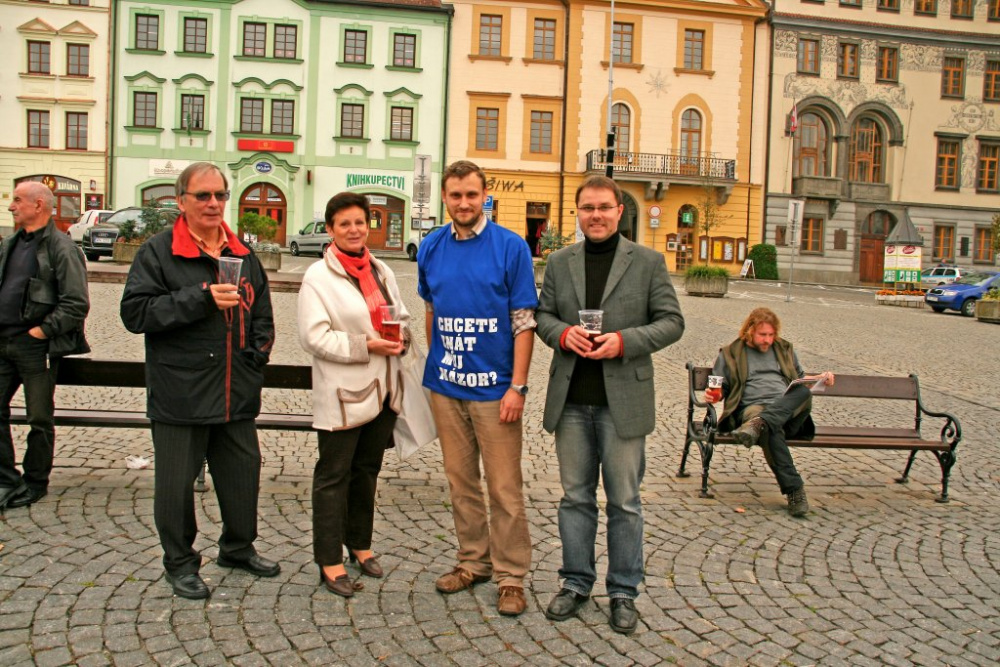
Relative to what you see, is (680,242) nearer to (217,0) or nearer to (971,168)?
(971,168)

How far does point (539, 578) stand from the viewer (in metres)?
4.23

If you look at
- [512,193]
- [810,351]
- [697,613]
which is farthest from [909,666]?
[512,193]

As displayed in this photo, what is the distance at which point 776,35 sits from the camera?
40.5 m

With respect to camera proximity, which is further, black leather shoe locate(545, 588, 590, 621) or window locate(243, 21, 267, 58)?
window locate(243, 21, 267, 58)

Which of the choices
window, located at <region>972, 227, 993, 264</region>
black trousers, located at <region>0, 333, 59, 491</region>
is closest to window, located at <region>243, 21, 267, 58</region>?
window, located at <region>972, 227, 993, 264</region>

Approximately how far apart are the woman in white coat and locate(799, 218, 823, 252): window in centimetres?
4046

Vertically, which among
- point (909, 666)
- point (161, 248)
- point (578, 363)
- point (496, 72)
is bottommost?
point (909, 666)

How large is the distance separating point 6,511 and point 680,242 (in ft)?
123

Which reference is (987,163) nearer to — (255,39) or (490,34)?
(490,34)

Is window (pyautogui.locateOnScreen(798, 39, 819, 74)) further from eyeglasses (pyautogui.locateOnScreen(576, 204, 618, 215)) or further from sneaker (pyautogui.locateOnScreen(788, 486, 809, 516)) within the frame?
eyeglasses (pyautogui.locateOnScreen(576, 204, 618, 215))

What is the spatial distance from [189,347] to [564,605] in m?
1.96

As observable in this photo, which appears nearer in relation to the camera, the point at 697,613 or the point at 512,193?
the point at 697,613

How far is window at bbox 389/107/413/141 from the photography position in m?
38.3

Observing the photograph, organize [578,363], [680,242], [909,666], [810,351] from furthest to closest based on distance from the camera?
1. [680,242]
2. [810,351]
3. [578,363]
4. [909,666]
